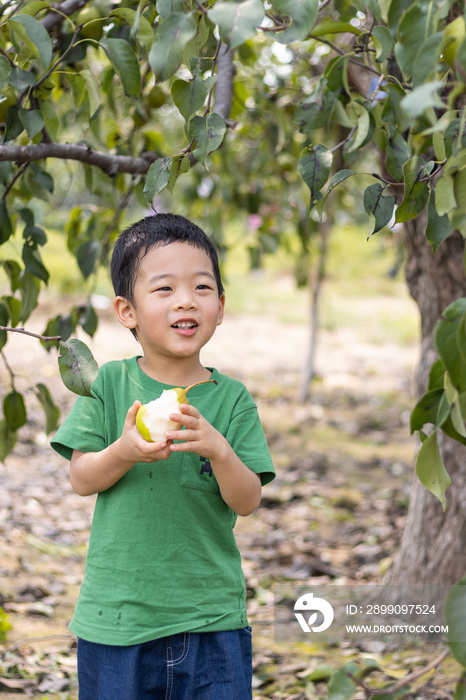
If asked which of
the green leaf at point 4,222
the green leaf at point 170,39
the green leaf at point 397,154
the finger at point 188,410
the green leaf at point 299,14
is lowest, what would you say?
the finger at point 188,410

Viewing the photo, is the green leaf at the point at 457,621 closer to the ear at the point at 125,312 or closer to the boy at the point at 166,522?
the boy at the point at 166,522

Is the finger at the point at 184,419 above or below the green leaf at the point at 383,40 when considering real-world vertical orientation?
below

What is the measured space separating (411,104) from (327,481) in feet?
10.3

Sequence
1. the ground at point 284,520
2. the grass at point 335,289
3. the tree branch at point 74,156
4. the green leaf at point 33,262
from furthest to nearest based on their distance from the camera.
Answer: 1. the grass at point 335,289
2. the ground at point 284,520
3. the green leaf at point 33,262
4. the tree branch at point 74,156

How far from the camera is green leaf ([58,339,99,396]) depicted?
0.94 metres

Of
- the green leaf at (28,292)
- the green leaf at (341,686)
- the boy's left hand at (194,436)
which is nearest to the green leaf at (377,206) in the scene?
the boy's left hand at (194,436)

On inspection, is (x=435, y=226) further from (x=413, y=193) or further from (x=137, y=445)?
(x=137, y=445)

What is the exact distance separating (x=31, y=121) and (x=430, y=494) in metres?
1.45

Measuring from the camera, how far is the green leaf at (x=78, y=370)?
3.09 feet

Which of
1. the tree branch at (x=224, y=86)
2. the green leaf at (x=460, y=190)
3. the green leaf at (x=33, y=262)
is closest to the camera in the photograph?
the green leaf at (x=460, y=190)

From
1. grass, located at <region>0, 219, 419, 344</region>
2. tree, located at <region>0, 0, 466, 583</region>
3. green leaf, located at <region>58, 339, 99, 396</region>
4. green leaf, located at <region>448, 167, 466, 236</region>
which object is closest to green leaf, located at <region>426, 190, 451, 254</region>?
tree, located at <region>0, 0, 466, 583</region>

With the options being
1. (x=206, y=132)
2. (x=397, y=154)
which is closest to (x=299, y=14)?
(x=206, y=132)

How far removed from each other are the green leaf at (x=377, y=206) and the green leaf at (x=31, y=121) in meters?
0.57

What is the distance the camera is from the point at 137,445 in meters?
0.99
